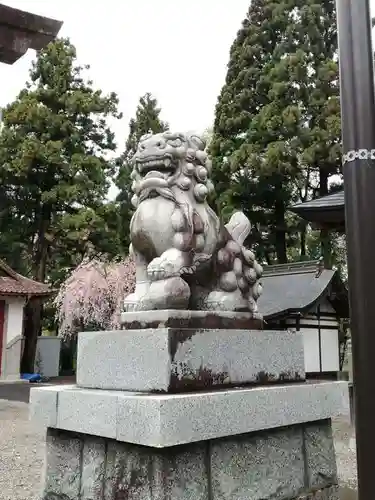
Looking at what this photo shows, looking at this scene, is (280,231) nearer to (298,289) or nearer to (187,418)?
(298,289)

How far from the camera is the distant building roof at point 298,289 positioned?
1129 centimetres

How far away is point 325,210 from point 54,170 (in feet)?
41.8

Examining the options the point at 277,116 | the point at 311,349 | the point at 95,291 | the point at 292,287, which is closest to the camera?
the point at 311,349

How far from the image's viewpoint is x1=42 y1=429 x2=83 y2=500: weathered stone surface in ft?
8.70

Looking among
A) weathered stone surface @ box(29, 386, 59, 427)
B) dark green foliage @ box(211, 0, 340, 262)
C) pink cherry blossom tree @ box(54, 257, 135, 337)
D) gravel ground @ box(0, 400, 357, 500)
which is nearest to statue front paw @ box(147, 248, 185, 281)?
weathered stone surface @ box(29, 386, 59, 427)

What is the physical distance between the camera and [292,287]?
12492 mm

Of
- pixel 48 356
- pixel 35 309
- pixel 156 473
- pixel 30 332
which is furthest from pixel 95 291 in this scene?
pixel 156 473

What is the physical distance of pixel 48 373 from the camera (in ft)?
59.6

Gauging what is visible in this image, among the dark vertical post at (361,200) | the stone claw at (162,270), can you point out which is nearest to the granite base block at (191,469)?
the dark vertical post at (361,200)

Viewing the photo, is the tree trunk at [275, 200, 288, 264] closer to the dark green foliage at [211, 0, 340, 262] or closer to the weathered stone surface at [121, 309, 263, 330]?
the dark green foliage at [211, 0, 340, 262]

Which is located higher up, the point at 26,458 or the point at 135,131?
the point at 135,131

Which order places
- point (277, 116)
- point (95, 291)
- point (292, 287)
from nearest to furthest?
point (292, 287), point (277, 116), point (95, 291)

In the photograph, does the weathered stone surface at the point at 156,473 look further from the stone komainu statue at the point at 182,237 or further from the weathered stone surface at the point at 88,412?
the stone komainu statue at the point at 182,237

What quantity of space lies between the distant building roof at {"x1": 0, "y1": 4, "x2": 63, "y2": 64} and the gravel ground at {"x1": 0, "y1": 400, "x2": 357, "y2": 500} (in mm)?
3495
